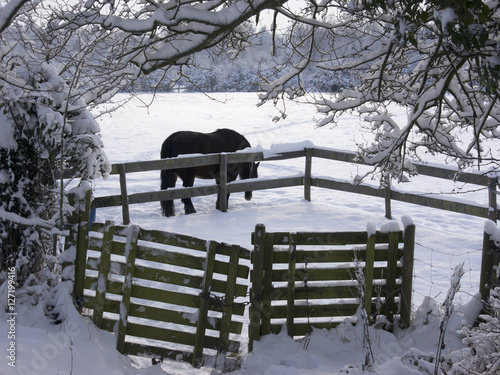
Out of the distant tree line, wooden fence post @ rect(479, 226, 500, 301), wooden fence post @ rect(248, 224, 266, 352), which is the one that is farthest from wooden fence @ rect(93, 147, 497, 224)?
wooden fence post @ rect(248, 224, 266, 352)

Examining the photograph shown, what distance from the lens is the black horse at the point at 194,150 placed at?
872cm

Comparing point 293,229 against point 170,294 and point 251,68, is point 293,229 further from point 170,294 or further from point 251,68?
point 251,68

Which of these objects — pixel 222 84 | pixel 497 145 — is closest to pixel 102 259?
pixel 497 145

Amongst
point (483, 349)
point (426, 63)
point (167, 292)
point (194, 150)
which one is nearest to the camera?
point (483, 349)

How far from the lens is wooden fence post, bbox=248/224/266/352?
159 inches

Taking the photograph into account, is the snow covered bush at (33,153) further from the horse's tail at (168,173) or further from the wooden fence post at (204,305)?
the horse's tail at (168,173)

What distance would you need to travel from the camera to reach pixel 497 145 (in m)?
16.5

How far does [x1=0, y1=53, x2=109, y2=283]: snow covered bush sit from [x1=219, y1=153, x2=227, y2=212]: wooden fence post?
13.9ft

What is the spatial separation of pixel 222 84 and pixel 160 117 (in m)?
17.1

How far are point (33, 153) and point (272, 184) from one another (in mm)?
5610

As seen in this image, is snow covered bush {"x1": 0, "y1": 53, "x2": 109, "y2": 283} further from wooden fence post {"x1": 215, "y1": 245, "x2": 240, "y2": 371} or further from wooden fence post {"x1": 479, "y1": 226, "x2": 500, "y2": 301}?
wooden fence post {"x1": 479, "y1": 226, "x2": 500, "y2": 301}

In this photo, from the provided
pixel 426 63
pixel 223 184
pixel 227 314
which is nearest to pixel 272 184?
pixel 223 184

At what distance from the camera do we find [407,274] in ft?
14.2

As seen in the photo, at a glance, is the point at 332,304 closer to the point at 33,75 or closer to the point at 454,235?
the point at 33,75
